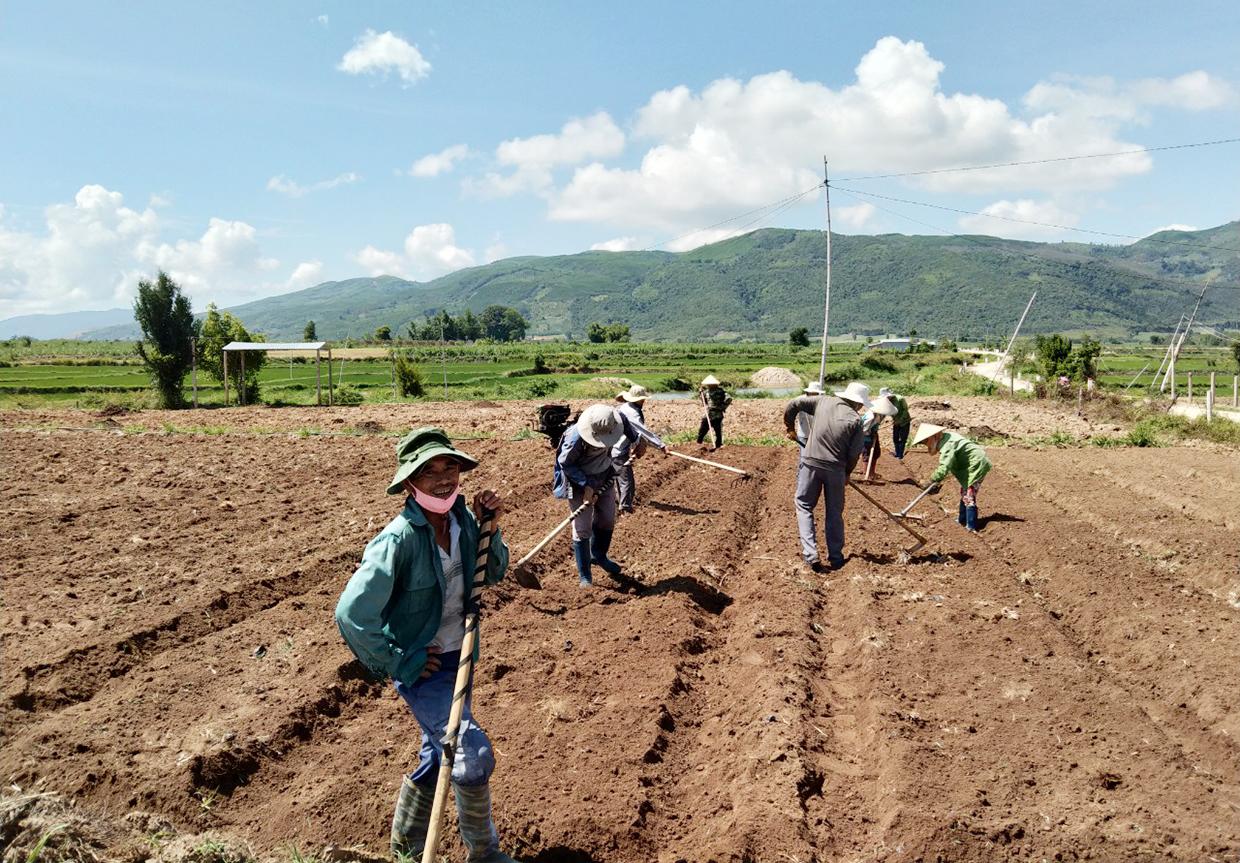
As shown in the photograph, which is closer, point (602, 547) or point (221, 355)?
point (602, 547)

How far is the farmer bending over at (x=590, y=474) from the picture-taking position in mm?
7117

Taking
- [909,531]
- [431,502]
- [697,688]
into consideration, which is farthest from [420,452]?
[909,531]

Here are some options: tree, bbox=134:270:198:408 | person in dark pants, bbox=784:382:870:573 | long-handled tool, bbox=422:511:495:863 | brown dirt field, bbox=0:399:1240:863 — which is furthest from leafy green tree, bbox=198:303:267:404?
long-handled tool, bbox=422:511:495:863

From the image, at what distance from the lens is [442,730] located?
341cm

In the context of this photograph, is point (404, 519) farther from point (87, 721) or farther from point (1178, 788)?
point (1178, 788)

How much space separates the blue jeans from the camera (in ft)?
10.8

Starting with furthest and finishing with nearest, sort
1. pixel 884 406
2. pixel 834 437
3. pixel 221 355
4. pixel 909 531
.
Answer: pixel 221 355 → pixel 884 406 → pixel 909 531 → pixel 834 437

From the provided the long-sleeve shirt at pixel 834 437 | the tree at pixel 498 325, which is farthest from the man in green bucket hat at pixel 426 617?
the tree at pixel 498 325

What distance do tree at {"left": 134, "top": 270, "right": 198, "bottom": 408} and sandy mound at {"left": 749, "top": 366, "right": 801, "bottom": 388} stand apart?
27.1 m

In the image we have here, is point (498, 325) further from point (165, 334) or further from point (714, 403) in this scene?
point (714, 403)

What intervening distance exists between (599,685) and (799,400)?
4.43 m

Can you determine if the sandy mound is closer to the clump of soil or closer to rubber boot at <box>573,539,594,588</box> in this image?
the clump of soil

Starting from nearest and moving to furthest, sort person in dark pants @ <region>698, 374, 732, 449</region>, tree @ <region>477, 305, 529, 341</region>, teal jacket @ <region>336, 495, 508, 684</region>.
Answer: teal jacket @ <region>336, 495, 508, 684</region>
person in dark pants @ <region>698, 374, 732, 449</region>
tree @ <region>477, 305, 529, 341</region>

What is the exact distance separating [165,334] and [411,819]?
2953 centimetres
